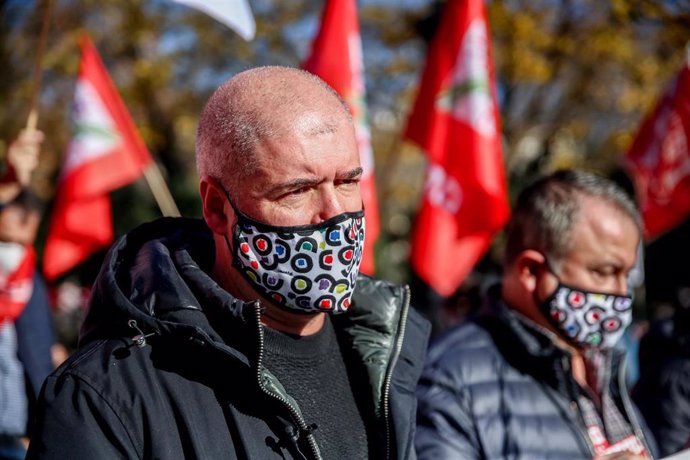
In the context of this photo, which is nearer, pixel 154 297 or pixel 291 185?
pixel 154 297

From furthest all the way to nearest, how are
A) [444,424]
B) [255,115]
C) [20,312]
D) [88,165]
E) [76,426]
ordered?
[88,165] → [20,312] → [444,424] → [255,115] → [76,426]

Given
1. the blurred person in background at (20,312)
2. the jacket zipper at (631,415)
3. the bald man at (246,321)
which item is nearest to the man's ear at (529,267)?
the jacket zipper at (631,415)

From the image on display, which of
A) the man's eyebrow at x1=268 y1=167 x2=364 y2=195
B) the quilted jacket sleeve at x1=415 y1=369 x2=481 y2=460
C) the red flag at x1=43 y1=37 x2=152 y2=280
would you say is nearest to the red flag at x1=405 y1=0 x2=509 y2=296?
the red flag at x1=43 y1=37 x2=152 y2=280

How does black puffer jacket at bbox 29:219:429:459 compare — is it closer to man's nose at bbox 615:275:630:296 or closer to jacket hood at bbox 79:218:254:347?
jacket hood at bbox 79:218:254:347

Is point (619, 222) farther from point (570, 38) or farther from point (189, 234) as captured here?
point (570, 38)

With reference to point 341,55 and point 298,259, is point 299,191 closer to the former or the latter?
point 298,259

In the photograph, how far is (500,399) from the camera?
2.73m

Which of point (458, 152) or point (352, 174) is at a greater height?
point (352, 174)

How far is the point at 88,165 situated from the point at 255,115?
4769mm

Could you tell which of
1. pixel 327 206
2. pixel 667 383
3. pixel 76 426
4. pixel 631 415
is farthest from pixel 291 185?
pixel 667 383

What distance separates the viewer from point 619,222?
9.51 feet

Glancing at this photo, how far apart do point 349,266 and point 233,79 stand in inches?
20.8

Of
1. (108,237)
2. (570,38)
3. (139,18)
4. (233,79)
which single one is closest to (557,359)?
(233,79)

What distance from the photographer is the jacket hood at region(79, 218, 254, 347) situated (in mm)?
1852
